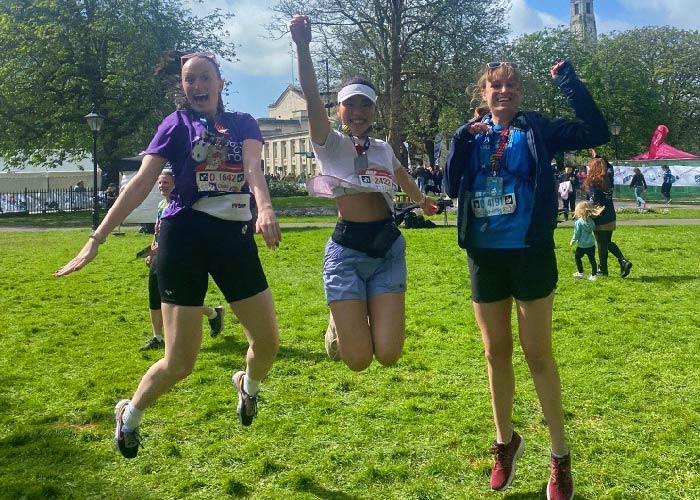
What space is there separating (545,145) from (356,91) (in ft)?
4.14

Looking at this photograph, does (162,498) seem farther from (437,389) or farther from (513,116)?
(513,116)

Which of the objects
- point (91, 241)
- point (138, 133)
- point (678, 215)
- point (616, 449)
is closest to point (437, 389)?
point (616, 449)

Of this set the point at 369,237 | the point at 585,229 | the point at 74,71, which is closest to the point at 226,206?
the point at 369,237

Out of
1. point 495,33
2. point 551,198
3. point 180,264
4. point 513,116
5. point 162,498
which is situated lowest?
point 162,498

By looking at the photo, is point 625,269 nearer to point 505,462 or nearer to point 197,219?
point 505,462

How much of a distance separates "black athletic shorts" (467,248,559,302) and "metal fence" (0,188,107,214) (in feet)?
130

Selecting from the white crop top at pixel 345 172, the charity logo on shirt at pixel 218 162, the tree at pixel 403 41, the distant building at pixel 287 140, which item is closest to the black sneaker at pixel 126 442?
the charity logo on shirt at pixel 218 162

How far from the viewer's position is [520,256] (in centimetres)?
371

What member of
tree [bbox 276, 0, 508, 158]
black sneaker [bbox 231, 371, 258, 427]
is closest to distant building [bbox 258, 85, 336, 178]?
tree [bbox 276, 0, 508, 158]

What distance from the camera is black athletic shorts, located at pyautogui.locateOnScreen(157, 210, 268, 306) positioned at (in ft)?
12.6

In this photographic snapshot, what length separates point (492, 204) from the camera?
3764 millimetres

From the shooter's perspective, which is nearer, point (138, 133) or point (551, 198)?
point (551, 198)

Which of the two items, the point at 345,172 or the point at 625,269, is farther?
the point at 625,269

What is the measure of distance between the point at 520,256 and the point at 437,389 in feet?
7.40
